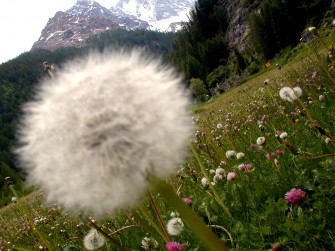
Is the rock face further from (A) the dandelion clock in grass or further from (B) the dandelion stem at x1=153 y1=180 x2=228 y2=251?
(B) the dandelion stem at x1=153 y1=180 x2=228 y2=251

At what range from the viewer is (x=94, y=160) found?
0.90m

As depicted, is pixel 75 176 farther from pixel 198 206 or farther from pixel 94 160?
pixel 198 206

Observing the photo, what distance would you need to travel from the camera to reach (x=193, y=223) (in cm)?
79

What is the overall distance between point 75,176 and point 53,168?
0.15 metres

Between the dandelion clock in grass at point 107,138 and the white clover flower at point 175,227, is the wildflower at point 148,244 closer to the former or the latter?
the white clover flower at point 175,227

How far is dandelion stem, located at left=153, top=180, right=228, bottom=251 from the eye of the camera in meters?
0.78

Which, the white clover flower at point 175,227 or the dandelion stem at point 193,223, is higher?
the dandelion stem at point 193,223

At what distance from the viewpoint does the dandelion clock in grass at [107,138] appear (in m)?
0.89

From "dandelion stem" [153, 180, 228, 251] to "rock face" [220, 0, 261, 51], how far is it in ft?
248

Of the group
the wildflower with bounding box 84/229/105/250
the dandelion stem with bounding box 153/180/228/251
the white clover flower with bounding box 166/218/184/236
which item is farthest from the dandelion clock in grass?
the white clover flower with bounding box 166/218/184/236

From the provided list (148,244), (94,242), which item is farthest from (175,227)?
(94,242)

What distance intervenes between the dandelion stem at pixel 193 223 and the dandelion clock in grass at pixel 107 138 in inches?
2.4

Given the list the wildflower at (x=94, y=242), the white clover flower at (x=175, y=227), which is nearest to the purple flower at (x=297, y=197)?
the white clover flower at (x=175, y=227)

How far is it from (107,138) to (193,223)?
46 cm
